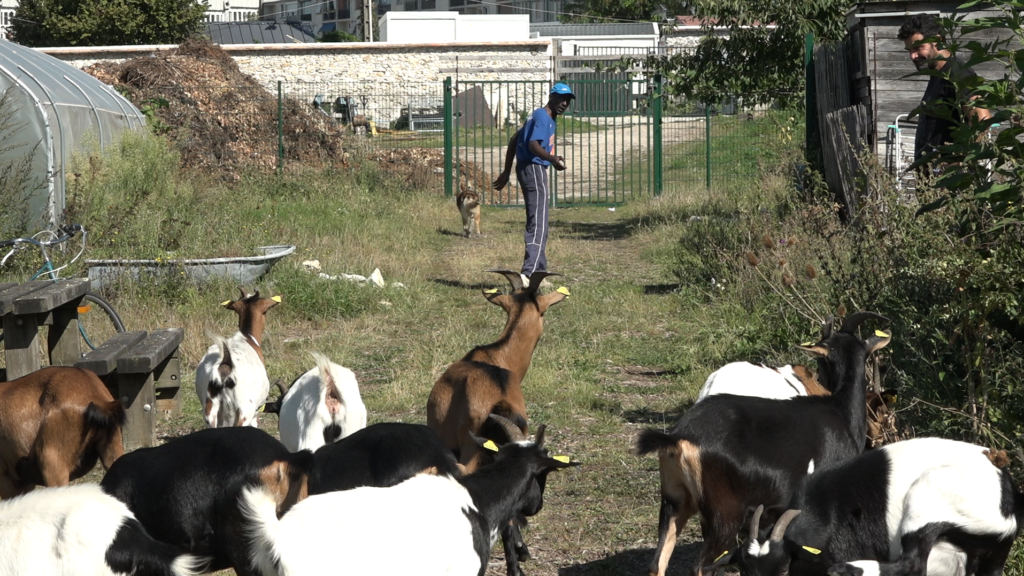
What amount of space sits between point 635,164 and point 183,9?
2089cm

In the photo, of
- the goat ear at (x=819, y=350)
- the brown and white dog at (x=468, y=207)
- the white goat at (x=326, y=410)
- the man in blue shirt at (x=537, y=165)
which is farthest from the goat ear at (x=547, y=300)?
the brown and white dog at (x=468, y=207)

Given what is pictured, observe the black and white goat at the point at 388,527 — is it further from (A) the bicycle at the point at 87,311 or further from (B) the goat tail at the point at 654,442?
(A) the bicycle at the point at 87,311

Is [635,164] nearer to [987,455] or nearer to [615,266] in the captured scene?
[615,266]

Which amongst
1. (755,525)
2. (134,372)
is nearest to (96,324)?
(134,372)

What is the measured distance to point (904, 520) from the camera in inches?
151

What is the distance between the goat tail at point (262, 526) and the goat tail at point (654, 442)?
1407 millimetres

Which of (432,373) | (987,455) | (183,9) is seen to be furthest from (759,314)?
(183,9)

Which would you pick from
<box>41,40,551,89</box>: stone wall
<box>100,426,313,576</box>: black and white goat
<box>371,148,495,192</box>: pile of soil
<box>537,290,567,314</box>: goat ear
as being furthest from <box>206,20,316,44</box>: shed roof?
<box>100,426,313,576</box>: black and white goat

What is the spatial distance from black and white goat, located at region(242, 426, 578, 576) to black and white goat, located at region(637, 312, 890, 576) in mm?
646

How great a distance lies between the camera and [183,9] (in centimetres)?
3753

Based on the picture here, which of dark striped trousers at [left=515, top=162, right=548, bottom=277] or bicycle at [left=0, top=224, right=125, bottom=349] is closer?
bicycle at [left=0, top=224, right=125, bottom=349]

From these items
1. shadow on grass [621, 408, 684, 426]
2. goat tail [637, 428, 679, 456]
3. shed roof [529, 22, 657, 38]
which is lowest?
shadow on grass [621, 408, 684, 426]

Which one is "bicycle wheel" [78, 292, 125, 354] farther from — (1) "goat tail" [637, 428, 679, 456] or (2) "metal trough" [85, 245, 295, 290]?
(1) "goat tail" [637, 428, 679, 456]

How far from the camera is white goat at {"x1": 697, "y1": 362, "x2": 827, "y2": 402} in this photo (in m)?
5.21
